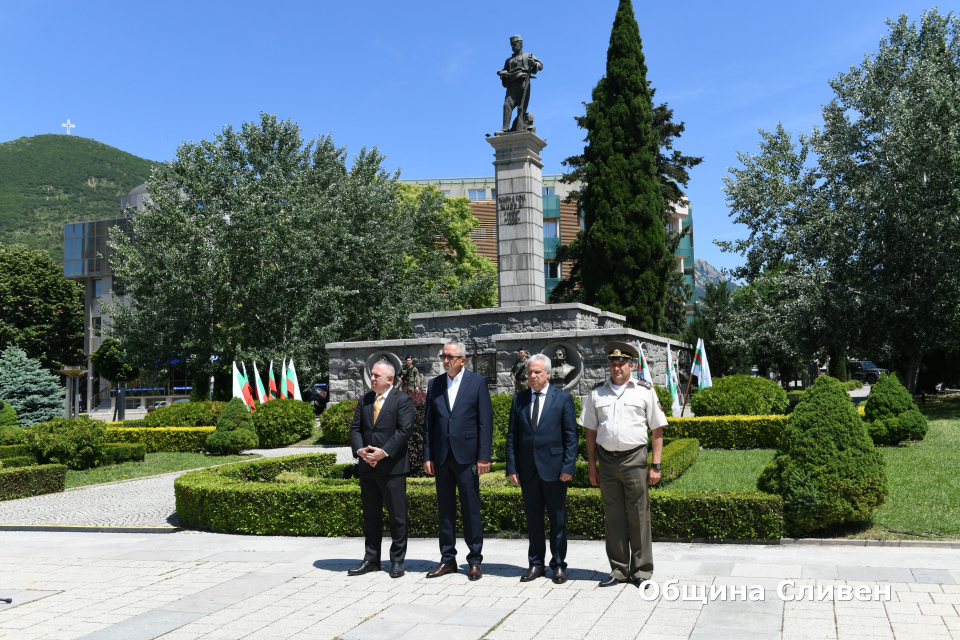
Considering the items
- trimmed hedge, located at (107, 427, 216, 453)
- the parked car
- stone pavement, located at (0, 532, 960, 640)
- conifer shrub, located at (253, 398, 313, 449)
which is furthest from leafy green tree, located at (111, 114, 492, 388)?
the parked car

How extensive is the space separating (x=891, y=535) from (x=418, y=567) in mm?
4944

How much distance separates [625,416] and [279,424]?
51.5 ft

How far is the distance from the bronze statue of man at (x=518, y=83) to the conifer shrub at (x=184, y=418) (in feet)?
40.7

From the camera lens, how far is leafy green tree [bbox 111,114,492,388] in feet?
94.8

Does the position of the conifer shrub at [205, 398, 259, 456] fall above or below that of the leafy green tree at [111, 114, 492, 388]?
below

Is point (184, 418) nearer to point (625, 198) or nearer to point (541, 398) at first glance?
point (541, 398)

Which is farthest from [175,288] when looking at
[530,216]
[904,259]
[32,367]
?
[904,259]

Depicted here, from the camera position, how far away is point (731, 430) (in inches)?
618

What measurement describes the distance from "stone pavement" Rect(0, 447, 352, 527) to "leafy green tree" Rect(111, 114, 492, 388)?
12.9 metres

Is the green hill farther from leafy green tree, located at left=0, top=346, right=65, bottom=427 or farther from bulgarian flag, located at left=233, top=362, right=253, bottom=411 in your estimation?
bulgarian flag, located at left=233, top=362, right=253, bottom=411

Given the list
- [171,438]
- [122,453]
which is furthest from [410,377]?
[171,438]

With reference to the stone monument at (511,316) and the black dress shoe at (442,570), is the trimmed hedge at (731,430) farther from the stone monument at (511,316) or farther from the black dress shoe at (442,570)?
the black dress shoe at (442,570)

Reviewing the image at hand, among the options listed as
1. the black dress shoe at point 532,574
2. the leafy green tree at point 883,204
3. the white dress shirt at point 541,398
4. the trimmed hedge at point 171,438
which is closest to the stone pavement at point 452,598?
the black dress shoe at point 532,574

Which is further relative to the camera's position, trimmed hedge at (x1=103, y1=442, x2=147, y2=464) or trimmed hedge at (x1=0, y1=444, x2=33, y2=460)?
trimmed hedge at (x1=103, y1=442, x2=147, y2=464)
